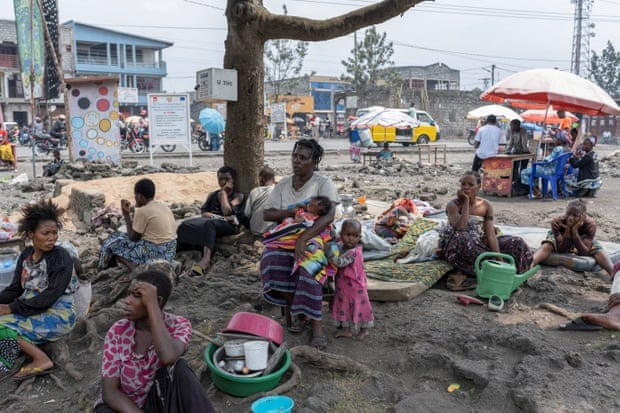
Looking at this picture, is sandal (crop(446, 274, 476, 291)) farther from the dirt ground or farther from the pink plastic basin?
the pink plastic basin

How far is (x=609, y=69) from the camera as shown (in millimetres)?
55938

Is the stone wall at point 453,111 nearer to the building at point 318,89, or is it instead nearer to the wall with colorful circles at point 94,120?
the building at point 318,89

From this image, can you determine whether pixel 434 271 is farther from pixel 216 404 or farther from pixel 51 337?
pixel 51 337

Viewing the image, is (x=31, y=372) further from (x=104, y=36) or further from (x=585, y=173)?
(x=104, y=36)

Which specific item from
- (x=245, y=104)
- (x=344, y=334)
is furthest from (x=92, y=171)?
(x=344, y=334)

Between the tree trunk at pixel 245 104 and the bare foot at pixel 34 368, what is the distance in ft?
9.90

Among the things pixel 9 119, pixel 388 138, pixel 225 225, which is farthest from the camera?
pixel 9 119

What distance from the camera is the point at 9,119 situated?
3884 centimetres

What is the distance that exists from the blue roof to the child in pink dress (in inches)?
1740

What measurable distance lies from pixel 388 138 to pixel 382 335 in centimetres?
2146

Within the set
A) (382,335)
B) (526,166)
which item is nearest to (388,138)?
(526,166)

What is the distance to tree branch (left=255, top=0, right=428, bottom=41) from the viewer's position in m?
5.19

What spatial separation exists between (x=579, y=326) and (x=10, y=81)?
45.1 meters

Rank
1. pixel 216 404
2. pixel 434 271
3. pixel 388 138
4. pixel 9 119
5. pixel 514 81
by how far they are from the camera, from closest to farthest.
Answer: pixel 216 404
pixel 434 271
pixel 514 81
pixel 388 138
pixel 9 119
